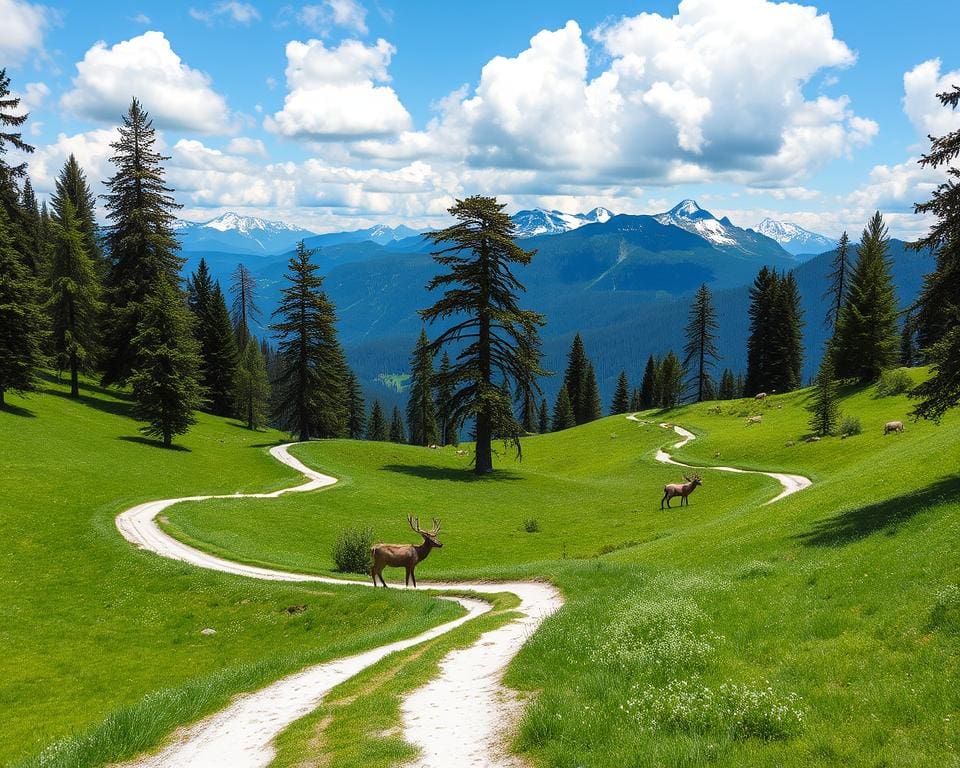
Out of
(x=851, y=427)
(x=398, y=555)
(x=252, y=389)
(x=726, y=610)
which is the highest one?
(x=252, y=389)

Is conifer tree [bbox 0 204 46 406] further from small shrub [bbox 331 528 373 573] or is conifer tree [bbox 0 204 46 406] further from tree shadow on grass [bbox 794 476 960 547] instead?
tree shadow on grass [bbox 794 476 960 547]

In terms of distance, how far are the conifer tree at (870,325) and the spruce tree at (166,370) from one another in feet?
214

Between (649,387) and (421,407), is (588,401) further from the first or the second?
(421,407)

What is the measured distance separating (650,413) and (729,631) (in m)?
85.9

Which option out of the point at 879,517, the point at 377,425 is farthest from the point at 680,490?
the point at 377,425

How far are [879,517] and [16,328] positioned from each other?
166 feet

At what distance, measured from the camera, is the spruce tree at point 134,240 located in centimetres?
5909

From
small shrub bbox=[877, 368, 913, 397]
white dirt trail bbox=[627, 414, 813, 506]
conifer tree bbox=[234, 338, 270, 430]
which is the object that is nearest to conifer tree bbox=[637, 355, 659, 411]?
white dirt trail bbox=[627, 414, 813, 506]

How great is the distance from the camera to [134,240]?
59312 millimetres

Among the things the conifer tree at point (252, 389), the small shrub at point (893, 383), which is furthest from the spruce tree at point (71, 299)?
the small shrub at point (893, 383)

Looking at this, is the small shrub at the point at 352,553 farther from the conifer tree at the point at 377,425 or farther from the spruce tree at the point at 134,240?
the conifer tree at the point at 377,425

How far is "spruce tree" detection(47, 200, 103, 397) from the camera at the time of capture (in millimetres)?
54625

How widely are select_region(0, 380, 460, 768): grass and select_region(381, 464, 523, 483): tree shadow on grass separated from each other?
705 inches

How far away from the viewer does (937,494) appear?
19234 mm
